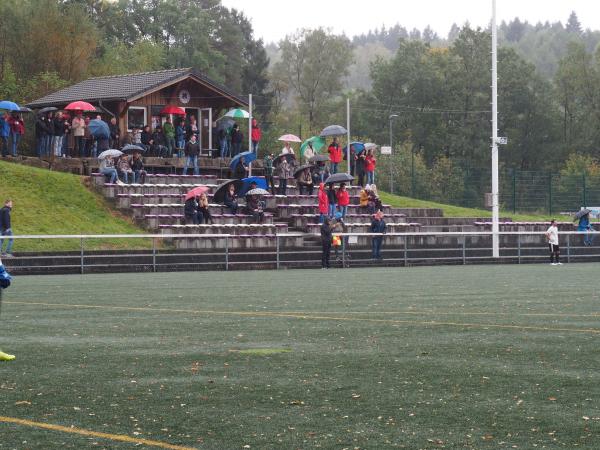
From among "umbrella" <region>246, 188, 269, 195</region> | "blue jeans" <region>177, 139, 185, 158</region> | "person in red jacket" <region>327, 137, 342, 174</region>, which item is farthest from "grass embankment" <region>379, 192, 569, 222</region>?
"umbrella" <region>246, 188, 269, 195</region>

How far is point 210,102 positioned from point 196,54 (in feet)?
144

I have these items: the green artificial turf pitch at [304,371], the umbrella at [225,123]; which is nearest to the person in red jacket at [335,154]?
the umbrella at [225,123]

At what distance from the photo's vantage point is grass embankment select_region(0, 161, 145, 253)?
1452 inches

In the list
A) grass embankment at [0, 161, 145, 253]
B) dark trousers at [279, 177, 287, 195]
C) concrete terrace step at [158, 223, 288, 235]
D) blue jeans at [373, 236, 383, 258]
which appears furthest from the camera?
dark trousers at [279, 177, 287, 195]

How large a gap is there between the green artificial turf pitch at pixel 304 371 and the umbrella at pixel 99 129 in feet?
77.6

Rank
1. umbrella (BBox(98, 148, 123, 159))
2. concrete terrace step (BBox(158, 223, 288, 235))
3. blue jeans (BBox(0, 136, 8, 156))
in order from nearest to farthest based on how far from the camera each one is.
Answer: concrete terrace step (BBox(158, 223, 288, 235)) → umbrella (BBox(98, 148, 123, 159)) → blue jeans (BBox(0, 136, 8, 156))

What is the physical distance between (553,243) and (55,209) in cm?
1562

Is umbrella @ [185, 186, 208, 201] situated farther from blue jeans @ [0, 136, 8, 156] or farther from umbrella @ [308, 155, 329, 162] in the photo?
blue jeans @ [0, 136, 8, 156]

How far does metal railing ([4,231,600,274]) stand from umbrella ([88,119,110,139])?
8.76m

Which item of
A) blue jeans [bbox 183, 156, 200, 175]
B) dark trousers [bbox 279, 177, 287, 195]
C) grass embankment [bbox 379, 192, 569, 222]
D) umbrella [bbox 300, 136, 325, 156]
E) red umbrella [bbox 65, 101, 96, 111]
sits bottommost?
grass embankment [bbox 379, 192, 569, 222]

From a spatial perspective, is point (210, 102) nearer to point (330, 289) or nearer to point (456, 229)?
point (456, 229)

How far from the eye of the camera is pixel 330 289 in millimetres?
24797

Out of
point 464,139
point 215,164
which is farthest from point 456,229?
point 464,139

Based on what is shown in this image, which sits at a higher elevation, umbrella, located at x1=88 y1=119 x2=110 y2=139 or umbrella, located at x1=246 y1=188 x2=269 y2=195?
umbrella, located at x1=88 y1=119 x2=110 y2=139
